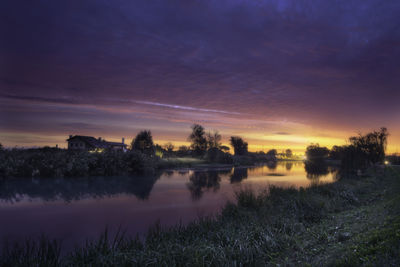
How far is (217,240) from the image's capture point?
23.7ft

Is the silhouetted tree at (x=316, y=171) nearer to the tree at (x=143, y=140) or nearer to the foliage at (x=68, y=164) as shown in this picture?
the foliage at (x=68, y=164)

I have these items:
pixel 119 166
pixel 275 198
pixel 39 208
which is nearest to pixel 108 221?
pixel 39 208

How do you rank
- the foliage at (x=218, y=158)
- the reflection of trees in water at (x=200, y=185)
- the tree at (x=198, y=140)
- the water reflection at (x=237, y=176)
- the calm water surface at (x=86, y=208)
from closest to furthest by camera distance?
the calm water surface at (x=86, y=208)
the reflection of trees in water at (x=200, y=185)
the water reflection at (x=237, y=176)
the foliage at (x=218, y=158)
the tree at (x=198, y=140)

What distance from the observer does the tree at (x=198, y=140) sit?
283 feet

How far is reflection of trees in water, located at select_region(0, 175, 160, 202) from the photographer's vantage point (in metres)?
18.3

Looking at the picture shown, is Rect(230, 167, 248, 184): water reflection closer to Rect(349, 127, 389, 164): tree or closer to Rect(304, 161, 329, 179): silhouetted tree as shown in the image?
Rect(304, 161, 329, 179): silhouetted tree

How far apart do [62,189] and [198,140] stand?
221ft

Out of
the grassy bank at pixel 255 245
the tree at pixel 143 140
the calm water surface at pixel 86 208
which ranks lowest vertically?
the calm water surface at pixel 86 208

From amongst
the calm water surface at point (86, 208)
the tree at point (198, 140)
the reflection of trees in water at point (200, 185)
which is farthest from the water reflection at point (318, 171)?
the tree at point (198, 140)

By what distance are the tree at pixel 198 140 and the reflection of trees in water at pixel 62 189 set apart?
202ft

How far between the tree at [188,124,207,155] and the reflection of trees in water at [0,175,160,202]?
61.6m

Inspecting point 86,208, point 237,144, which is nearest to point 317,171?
point 86,208

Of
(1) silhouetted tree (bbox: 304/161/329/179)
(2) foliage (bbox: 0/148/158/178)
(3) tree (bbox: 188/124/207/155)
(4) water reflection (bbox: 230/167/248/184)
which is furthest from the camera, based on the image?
(3) tree (bbox: 188/124/207/155)

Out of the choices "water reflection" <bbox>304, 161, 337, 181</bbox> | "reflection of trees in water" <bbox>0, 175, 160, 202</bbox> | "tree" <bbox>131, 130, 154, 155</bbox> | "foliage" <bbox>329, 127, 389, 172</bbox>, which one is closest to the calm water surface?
"reflection of trees in water" <bbox>0, 175, 160, 202</bbox>
